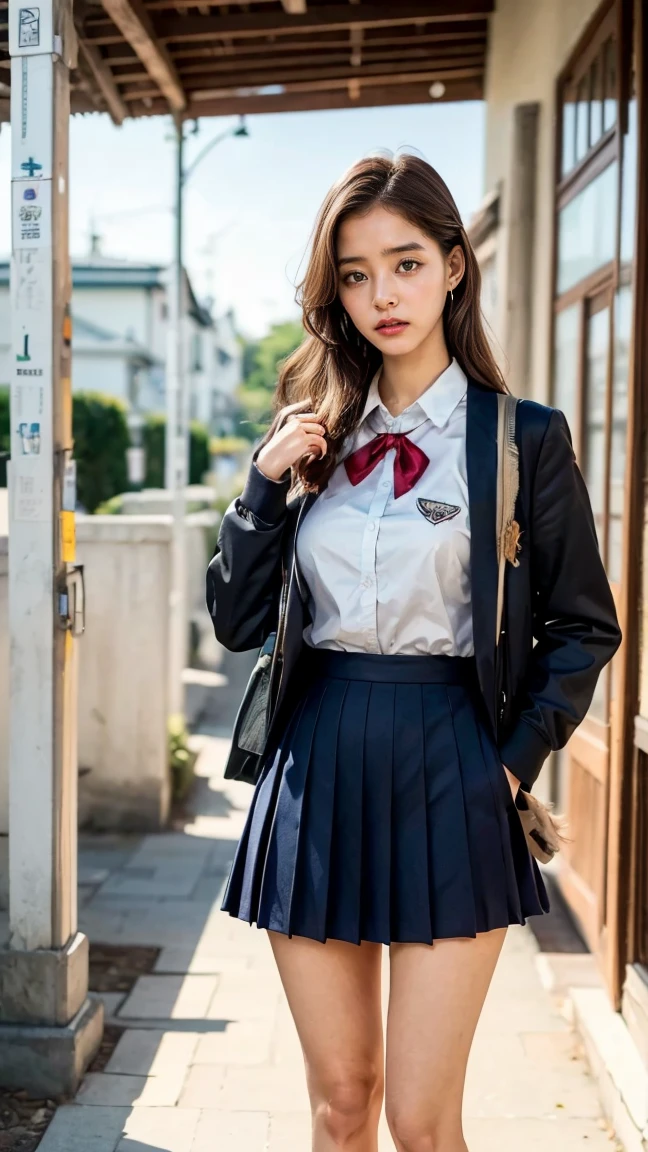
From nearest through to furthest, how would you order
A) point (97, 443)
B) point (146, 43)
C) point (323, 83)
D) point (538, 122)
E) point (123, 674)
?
point (146, 43) → point (323, 83) → point (538, 122) → point (123, 674) → point (97, 443)

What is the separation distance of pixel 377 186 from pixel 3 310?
69.0 inches

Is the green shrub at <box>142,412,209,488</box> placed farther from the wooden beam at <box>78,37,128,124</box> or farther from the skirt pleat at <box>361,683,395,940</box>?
the skirt pleat at <box>361,683,395,940</box>

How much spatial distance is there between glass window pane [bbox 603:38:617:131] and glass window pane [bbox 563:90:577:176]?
64 cm

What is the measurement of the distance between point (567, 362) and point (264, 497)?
10.8ft

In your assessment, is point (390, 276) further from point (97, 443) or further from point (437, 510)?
point (97, 443)

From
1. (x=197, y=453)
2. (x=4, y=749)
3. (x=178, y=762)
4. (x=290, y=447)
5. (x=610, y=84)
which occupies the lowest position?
(x=178, y=762)

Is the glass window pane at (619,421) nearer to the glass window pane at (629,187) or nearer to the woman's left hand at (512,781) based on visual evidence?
the glass window pane at (629,187)

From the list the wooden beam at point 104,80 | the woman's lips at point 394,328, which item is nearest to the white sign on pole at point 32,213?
the wooden beam at point 104,80

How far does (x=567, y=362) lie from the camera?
5.12 meters

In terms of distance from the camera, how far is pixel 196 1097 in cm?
324

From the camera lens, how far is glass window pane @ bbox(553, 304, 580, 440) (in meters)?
4.86

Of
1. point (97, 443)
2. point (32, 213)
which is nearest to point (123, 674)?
point (32, 213)

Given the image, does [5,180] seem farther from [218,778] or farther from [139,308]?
[139,308]

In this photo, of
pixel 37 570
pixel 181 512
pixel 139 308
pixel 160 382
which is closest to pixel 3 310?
pixel 37 570
